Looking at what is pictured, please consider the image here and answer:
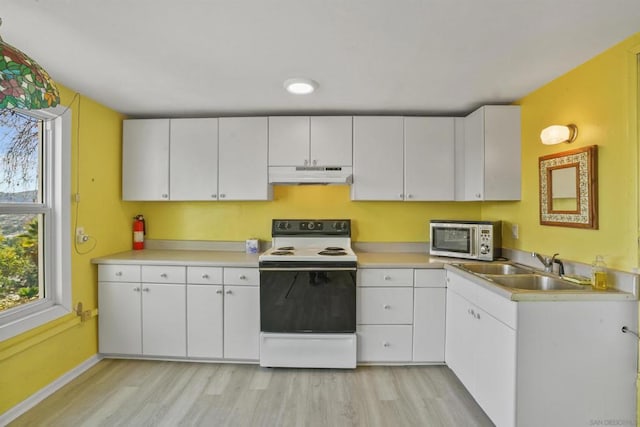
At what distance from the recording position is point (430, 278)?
2.51 m

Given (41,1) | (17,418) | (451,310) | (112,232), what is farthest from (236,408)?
(41,1)

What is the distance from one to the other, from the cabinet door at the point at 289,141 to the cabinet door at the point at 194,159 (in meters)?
0.52

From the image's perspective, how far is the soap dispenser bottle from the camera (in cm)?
170

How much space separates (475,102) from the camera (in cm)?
259

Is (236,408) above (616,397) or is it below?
below

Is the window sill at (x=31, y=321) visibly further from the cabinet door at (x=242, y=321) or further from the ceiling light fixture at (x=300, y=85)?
the ceiling light fixture at (x=300, y=85)

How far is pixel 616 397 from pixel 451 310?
3.15 ft

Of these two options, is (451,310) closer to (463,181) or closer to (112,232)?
(463,181)

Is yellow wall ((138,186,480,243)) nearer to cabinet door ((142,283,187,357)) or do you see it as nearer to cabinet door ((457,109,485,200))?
cabinet door ((457,109,485,200))

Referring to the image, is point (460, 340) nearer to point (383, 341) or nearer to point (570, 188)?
point (383, 341)

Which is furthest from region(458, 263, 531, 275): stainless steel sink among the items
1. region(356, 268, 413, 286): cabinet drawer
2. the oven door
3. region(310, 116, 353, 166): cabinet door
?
region(310, 116, 353, 166): cabinet door

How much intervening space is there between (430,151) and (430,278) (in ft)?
3.58

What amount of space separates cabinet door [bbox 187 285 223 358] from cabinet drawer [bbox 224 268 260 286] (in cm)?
10

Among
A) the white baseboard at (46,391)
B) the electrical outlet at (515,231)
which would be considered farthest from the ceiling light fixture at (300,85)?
the white baseboard at (46,391)
